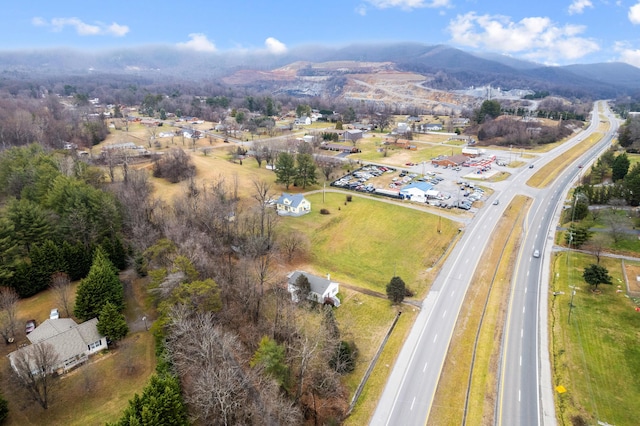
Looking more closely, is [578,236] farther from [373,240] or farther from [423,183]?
[423,183]

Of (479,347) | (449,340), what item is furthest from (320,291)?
(479,347)

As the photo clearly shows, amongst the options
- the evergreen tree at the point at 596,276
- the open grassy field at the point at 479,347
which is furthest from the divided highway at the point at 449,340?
the evergreen tree at the point at 596,276

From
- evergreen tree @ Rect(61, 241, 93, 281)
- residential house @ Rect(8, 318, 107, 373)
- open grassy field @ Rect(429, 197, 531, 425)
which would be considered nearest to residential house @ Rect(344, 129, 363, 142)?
open grassy field @ Rect(429, 197, 531, 425)

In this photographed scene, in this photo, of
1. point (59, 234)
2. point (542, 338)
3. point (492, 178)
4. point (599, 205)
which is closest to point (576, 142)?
point (492, 178)

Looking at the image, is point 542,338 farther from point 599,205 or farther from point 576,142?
point 576,142

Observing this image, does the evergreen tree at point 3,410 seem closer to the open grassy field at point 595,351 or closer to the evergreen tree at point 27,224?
the evergreen tree at point 27,224

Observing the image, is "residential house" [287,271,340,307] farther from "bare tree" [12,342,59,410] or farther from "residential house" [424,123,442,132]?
"residential house" [424,123,442,132]

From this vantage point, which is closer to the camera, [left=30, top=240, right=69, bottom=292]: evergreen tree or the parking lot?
[left=30, top=240, right=69, bottom=292]: evergreen tree
